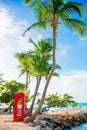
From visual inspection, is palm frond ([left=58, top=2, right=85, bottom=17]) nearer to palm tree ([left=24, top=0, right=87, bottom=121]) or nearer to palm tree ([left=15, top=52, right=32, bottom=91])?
palm tree ([left=24, top=0, right=87, bottom=121])

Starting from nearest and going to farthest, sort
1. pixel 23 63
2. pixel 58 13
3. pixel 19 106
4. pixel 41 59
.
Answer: pixel 58 13
pixel 19 106
pixel 41 59
pixel 23 63

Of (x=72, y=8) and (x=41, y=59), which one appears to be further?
(x=41, y=59)

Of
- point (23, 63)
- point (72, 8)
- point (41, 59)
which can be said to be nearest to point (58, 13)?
point (72, 8)

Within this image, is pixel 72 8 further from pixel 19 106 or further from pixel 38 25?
pixel 19 106

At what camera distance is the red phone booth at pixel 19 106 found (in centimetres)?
2762

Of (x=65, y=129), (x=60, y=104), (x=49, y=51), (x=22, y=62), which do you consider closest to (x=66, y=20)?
(x=49, y=51)

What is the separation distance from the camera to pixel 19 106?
28.6 metres

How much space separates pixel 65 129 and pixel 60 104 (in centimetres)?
2026

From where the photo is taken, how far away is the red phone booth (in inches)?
1088

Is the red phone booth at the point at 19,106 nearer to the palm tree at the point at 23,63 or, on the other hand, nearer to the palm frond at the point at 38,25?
the palm frond at the point at 38,25

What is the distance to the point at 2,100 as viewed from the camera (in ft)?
147

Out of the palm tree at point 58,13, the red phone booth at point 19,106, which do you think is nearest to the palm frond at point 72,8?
the palm tree at point 58,13

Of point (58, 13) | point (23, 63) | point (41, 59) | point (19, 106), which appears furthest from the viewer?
point (23, 63)

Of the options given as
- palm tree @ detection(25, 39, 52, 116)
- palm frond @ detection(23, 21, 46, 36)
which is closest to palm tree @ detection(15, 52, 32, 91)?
palm tree @ detection(25, 39, 52, 116)
